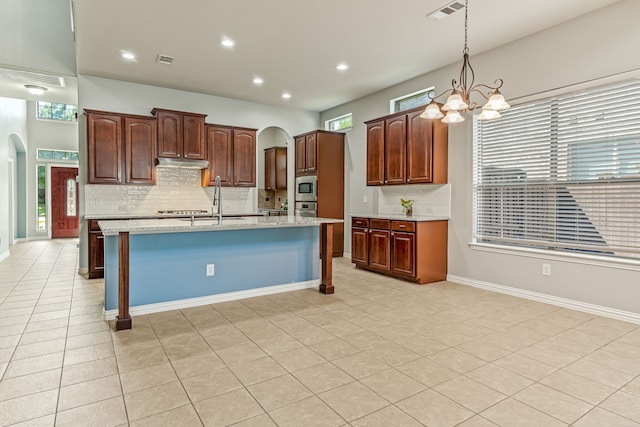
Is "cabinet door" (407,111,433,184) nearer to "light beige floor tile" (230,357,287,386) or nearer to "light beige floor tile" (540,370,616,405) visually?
"light beige floor tile" (540,370,616,405)

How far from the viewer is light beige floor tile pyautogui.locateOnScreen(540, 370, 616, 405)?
218cm

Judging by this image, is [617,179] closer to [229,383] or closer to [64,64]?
[229,383]

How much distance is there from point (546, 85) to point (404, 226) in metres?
2.31

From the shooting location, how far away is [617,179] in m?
3.59

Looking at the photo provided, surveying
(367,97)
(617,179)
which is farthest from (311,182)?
(617,179)

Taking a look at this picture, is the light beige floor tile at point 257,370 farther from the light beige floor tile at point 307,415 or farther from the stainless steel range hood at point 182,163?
the stainless steel range hood at point 182,163

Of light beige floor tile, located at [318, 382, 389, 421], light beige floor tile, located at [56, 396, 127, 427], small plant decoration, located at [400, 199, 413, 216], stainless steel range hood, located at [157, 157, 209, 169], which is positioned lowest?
light beige floor tile, located at [318, 382, 389, 421]

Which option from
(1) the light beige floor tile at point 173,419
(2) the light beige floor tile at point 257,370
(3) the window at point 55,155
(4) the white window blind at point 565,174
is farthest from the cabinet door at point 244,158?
(3) the window at point 55,155

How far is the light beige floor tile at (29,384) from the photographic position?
2188mm

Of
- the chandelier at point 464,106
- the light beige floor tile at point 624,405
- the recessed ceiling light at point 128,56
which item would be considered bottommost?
the light beige floor tile at point 624,405

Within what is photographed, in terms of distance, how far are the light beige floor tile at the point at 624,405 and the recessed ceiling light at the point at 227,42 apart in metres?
4.70

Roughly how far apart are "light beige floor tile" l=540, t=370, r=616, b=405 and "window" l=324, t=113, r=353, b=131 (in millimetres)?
5607

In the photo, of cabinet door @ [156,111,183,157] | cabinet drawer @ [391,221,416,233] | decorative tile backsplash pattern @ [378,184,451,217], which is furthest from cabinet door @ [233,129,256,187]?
cabinet drawer @ [391,221,416,233]

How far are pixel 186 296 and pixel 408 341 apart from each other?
2.33 meters
